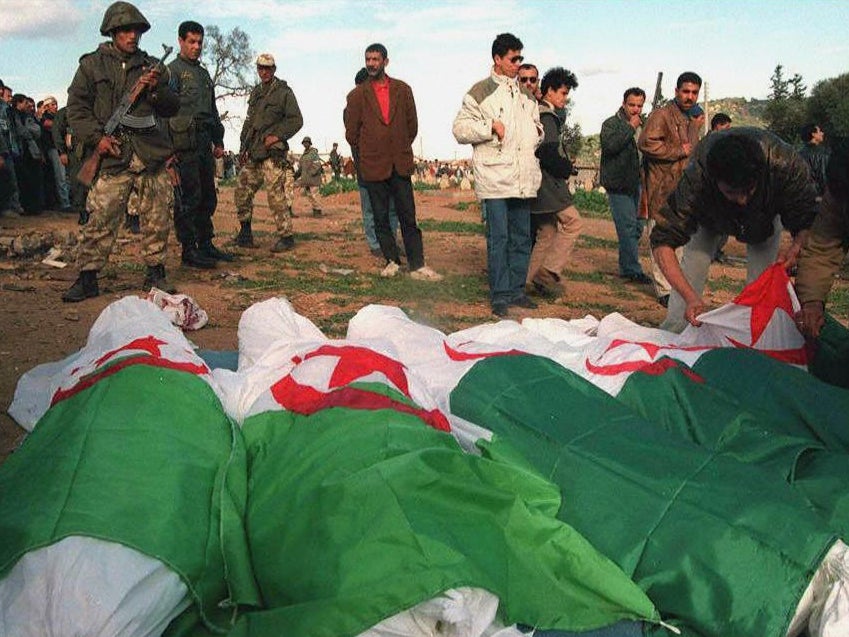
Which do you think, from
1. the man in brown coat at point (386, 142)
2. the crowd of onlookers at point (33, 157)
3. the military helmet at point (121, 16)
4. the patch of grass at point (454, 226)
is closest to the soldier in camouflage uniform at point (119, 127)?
the military helmet at point (121, 16)

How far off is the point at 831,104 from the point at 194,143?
2491 cm

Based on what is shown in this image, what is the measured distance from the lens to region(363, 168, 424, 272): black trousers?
24.0ft

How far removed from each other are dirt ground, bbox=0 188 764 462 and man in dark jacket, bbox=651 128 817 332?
1681 millimetres

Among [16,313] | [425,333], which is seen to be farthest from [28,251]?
[425,333]

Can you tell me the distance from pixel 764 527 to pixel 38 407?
115 inches

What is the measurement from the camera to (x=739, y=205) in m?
4.04

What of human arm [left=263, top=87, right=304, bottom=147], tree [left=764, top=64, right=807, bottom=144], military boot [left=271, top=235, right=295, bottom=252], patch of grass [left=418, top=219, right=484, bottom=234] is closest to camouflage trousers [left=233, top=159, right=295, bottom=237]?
military boot [left=271, top=235, right=295, bottom=252]

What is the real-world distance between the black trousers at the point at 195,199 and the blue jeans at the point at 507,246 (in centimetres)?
267

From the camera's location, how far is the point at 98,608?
5.95ft

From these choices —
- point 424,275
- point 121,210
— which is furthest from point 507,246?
point 121,210

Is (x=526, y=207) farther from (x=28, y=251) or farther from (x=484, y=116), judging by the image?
(x=28, y=251)

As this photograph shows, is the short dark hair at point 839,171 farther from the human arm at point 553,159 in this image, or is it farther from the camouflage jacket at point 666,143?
→ the camouflage jacket at point 666,143

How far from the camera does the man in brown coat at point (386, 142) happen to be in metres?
7.28

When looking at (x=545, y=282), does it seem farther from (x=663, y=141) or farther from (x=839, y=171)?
(x=839, y=171)
